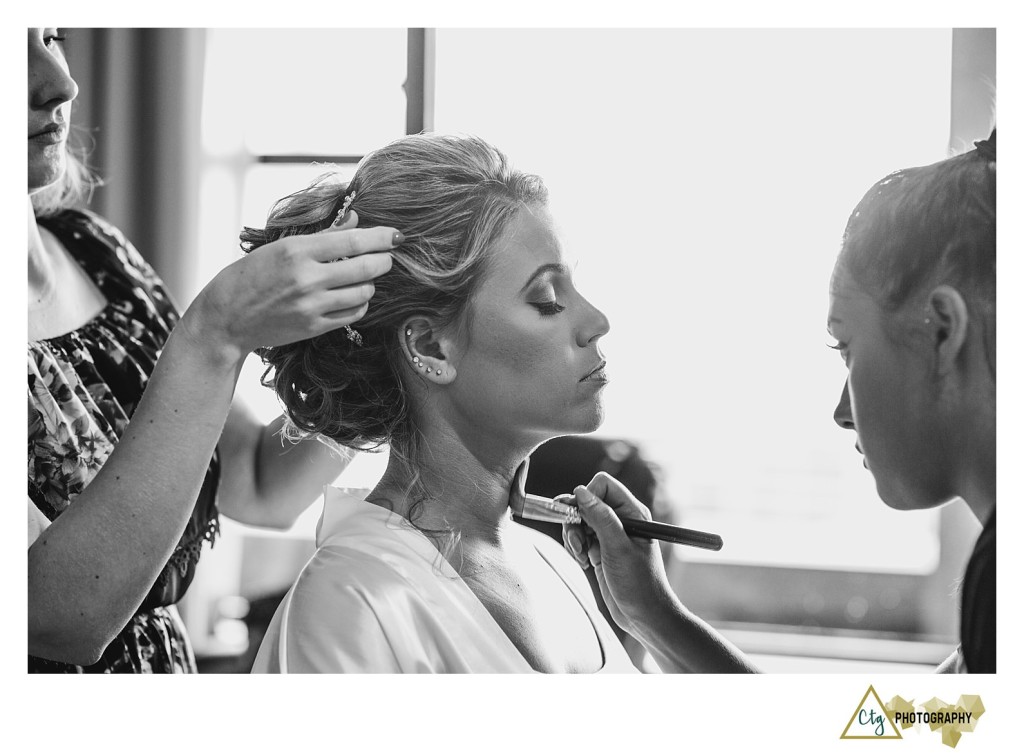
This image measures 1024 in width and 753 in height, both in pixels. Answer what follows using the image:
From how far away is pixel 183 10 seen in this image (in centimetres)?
118

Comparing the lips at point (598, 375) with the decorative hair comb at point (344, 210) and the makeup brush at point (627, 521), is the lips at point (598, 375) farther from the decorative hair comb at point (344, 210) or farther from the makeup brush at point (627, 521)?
the decorative hair comb at point (344, 210)

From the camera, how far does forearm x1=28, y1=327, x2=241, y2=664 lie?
0.99 m

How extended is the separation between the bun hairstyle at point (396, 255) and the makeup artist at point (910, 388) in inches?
11.2

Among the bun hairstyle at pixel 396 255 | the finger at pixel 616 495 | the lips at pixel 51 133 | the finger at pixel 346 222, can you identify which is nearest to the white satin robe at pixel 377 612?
the bun hairstyle at pixel 396 255

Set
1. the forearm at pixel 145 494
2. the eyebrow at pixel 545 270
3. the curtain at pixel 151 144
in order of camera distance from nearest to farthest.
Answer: the forearm at pixel 145 494 < the eyebrow at pixel 545 270 < the curtain at pixel 151 144

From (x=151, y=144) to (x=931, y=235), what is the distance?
1.00 m

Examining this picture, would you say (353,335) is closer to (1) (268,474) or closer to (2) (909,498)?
(1) (268,474)

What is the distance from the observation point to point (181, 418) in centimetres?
100

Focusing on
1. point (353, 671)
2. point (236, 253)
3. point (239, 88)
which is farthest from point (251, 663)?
point (239, 88)

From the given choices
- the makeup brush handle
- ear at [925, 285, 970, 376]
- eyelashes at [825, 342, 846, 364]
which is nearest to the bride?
the makeup brush handle

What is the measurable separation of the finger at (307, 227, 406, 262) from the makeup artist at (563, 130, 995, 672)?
0.39 m

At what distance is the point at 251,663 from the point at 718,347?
0.72 metres

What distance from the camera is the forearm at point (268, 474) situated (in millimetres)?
1237
